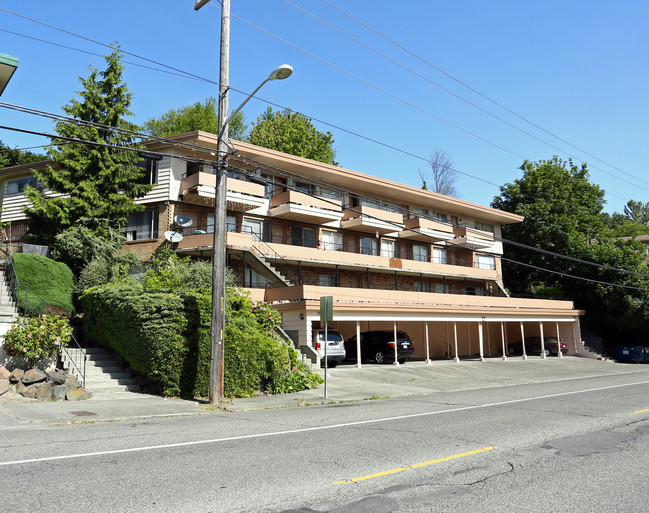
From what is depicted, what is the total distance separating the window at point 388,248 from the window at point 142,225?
15.8 m

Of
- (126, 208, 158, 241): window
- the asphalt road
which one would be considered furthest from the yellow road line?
(126, 208, 158, 241): window

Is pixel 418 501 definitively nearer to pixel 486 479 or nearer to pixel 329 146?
pixel 486 479

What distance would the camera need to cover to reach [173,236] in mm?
25656

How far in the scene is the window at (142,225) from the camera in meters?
27.3

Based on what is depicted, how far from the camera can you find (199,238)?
25844 mm

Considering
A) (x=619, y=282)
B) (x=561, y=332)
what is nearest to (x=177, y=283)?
(x=561, y=332)

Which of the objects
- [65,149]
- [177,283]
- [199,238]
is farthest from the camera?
[199,238]

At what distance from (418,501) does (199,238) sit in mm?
22146

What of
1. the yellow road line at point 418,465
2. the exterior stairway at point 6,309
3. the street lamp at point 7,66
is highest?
the street lamp at point 7,66

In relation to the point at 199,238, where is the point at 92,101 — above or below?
above

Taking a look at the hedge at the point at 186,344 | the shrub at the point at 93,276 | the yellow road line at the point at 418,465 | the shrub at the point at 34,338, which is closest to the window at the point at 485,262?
the hedge at the point at 186,344

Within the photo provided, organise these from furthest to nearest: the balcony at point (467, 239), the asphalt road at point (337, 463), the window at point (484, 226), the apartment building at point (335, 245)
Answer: the window at point (484, 226)
the balcony at point (467, 239)
the apartment building at point (335, 245)
the asphalt road at point (337, 463)

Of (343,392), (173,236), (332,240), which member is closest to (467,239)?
(332,240)

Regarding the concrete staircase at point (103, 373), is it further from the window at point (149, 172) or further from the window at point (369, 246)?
the window at point (369, 246)
